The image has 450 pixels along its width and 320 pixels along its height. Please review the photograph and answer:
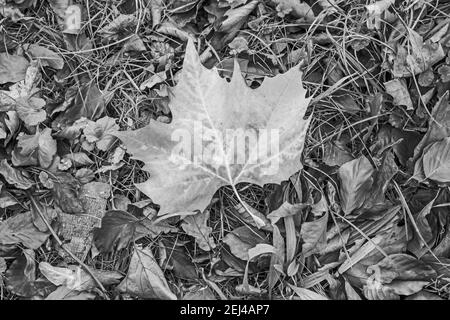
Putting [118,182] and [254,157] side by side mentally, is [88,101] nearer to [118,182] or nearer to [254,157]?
[118,182]

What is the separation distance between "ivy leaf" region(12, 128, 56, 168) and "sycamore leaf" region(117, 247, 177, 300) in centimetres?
42

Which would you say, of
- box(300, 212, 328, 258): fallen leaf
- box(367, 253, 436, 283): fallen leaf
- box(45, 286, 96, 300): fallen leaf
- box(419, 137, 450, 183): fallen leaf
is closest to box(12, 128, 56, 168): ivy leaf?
box(45, 286, 96, 300): fallen leaf

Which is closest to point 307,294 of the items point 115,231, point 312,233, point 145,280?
point 312,233

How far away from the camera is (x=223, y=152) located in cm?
146

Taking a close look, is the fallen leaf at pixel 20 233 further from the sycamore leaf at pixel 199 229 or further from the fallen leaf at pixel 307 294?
the fallen leaf at pixel 307 294

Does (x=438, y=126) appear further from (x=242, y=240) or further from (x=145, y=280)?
(x=145, y=280)

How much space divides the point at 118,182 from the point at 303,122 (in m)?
0.62

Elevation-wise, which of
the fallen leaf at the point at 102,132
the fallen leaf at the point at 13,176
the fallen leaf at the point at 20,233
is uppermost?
the fallen leaf at the point at 102,132

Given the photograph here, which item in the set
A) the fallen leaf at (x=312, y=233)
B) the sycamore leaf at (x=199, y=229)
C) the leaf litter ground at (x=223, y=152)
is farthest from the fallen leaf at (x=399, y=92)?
the sycamore leaf at (x=199, y=229)

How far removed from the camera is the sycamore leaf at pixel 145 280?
1.52m

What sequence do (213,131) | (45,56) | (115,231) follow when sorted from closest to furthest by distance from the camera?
(213,131), (115,231), (45,56)

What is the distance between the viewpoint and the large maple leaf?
56.9 inches

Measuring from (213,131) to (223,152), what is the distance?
7 cm
